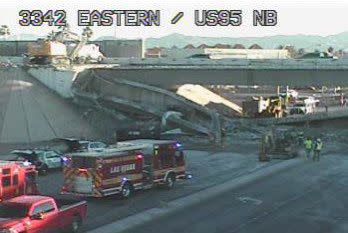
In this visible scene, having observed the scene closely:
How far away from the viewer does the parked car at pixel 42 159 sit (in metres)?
42.1

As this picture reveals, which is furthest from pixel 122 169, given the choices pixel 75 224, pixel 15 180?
pixel 75 224

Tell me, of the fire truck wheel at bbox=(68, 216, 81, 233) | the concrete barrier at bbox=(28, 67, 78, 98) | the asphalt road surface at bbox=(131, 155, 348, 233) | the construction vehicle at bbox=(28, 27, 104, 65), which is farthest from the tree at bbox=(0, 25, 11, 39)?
the fire truck wheel at bbox=(68, 216, 81, 233)

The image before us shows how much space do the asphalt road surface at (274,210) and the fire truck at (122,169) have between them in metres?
3.64

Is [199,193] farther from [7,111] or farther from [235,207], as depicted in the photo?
[7,111]

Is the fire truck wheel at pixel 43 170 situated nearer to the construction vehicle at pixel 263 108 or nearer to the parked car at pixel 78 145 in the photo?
the parked car at pixel 78 145

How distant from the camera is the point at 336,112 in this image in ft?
295

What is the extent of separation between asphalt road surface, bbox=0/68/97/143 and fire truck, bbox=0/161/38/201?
3395 cm

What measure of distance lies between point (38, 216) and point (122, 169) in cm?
1074

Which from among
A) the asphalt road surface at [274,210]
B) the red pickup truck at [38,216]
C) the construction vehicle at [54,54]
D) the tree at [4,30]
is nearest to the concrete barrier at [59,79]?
the construction vehicle at [54,54]

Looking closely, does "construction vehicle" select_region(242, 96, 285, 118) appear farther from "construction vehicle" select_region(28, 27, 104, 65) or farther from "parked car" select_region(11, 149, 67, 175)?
"parked car" select_region(11, 149, 67, 175)

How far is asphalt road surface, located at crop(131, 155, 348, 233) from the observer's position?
82.8 feet

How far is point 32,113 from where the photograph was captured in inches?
2675

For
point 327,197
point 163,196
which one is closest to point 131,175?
point 163,196

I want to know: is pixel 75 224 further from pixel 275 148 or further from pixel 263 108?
pixel 263 108
